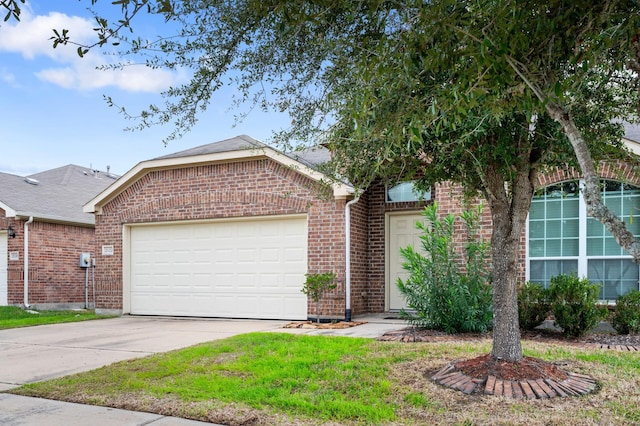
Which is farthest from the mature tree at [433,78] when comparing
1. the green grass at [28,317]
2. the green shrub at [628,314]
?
the green grass at [28,317]

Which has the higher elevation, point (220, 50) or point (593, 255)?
point (220, 50)

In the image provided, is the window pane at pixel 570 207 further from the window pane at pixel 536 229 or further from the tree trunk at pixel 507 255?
the tree trunk at pixel 507 255

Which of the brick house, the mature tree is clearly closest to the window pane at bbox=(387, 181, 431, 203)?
the brick house

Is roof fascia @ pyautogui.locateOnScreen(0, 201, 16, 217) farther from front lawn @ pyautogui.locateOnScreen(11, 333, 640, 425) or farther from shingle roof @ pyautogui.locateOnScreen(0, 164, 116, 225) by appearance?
front lawn @ pyautogui.locateOnScreen(11, 333, 640, 425)

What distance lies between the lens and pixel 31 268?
51.8 feet

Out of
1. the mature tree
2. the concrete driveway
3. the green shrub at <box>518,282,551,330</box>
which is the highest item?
the mature tree

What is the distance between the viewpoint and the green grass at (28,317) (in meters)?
11.8

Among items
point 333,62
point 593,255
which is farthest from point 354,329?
point 333,62

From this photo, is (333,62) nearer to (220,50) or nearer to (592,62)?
(220,50)

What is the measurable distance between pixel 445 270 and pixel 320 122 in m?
3.59

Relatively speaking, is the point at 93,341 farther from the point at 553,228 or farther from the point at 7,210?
the point at 7,210

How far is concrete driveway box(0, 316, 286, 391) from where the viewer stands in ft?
22.8

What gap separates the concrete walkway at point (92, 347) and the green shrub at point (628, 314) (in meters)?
3.38

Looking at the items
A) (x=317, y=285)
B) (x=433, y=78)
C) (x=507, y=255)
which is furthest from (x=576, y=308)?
(x=433, y=78)
